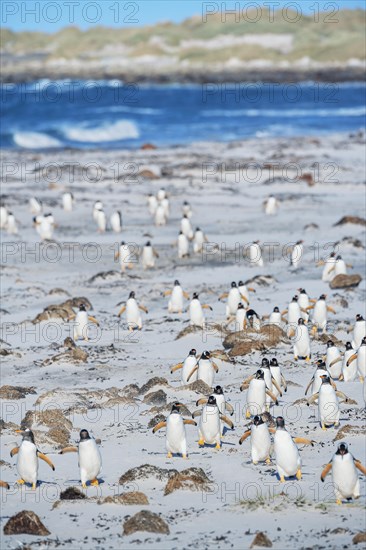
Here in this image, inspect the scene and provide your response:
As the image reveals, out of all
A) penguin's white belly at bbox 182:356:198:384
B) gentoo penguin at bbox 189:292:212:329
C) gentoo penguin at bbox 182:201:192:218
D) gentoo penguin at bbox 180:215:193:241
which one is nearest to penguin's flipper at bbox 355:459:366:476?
penguin's white belly at bbox 182:356:198:384

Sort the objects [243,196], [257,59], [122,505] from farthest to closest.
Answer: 1. [257,59]
2. [243,196]
3. [122,505]

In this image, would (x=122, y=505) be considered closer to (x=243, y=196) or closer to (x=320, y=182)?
(x=243, y=196)

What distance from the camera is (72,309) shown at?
18.1 meters

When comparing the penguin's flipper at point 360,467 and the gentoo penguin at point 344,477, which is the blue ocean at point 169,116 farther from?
the gentoo penguin at point 344,477

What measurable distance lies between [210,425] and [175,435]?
0.46 metres

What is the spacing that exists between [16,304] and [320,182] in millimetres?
15563

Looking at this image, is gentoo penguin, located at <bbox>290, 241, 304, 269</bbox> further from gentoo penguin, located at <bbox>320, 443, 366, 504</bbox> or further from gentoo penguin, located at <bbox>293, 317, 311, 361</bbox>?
gentoo penguin, located at <bbox>320, 443, 366, 504</bbox>

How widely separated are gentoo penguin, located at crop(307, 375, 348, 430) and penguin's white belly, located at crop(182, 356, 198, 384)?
81.4 inches

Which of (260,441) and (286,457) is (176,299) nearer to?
(260,441)

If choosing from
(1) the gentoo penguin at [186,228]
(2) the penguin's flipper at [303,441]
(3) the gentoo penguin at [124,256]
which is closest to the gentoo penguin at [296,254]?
(3) the gentoo penguin at [124,256]

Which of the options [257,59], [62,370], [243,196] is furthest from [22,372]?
[257,59]

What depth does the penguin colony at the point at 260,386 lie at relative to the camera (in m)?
10.5

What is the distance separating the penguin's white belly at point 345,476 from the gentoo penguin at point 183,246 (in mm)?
13513

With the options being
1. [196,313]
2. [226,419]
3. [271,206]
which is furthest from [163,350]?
[271,206]
